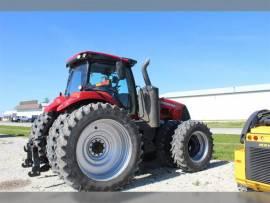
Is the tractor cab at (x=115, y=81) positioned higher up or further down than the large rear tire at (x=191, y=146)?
higher up

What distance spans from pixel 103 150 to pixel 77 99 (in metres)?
1.09

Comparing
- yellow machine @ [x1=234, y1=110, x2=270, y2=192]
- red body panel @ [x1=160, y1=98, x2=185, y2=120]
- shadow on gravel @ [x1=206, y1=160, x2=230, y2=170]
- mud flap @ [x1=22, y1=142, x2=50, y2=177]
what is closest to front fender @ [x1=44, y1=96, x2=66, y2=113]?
mud flap @ [x1=22, y1=142, x2=50, y2=177]

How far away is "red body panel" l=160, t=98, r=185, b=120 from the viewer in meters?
9.35

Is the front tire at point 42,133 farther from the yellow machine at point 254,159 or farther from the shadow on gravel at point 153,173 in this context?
the yellow machine at point 254,159

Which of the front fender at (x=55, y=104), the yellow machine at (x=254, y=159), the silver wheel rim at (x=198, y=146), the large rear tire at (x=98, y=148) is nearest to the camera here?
the yellow machine at (x=254, y=159)

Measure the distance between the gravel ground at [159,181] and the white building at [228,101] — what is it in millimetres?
37529

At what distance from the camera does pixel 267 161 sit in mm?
5223

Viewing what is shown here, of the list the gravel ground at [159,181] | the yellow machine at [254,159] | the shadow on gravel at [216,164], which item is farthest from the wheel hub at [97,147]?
the shadow on gravel at [216,164]

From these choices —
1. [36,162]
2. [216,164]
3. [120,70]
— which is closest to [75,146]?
[36,162]

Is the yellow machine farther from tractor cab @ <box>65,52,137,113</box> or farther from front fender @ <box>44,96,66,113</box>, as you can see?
front fender @ <box>44,96,66,113</box>

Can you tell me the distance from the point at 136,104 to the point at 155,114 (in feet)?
1.56

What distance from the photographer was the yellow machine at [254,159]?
5.25 metres

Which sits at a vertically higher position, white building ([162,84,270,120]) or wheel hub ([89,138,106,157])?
white building ([162,84,270,120])

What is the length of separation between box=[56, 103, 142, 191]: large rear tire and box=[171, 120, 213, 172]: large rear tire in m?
1.28
